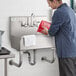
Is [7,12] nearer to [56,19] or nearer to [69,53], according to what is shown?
[56,19]

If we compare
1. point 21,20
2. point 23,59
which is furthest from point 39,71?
point 21,20

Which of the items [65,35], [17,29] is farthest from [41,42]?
[65,35]

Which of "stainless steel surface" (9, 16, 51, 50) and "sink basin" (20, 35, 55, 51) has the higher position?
"stainless steel surface" (9, 16, 51, 50)

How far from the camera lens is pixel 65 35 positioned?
2.27 meters

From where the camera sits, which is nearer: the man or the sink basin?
the man

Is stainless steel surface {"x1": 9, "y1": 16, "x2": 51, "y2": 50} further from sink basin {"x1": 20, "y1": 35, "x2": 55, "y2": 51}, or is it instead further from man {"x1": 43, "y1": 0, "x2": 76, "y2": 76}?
man {"x1": 43, "y1": 0, "x2": 76, "y2": 76}

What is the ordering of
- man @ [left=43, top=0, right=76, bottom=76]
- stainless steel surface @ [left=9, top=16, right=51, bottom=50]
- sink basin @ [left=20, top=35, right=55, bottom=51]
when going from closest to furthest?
man @ [left=43, top=0, right=76, bottom=76]
sink basin @ [left=20, top=35, right=55, bottom=51]
stainless steel surface @ [left=9, top=16, right=51, bottom=50]

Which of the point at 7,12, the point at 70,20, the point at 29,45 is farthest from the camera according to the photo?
the point at 7,12

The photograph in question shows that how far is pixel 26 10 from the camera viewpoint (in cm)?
294

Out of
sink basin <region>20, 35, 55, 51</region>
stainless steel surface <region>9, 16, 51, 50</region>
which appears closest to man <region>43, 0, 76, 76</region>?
sink basin <region>20, 35, 55, 51</region>

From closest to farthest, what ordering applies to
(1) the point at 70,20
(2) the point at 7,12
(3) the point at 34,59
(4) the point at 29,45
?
(1) the point at 70,20 < (4) the point at 29,45 < (2) the point at 7,12 < (3) the point at 34,59

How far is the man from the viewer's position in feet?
7.39

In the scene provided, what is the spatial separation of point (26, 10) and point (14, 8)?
0.18 m

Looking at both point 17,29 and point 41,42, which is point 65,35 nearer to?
point 41,42
